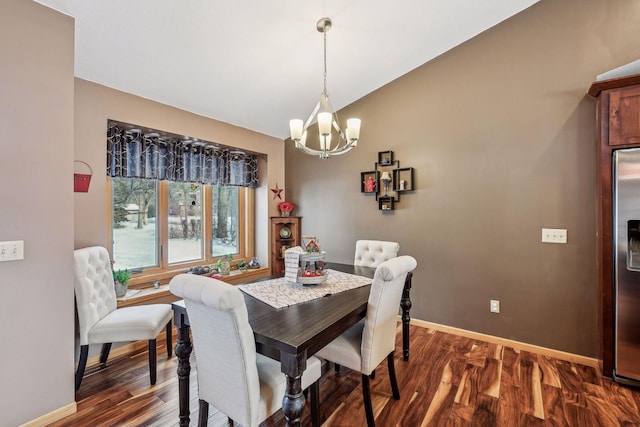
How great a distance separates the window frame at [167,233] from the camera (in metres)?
2.96

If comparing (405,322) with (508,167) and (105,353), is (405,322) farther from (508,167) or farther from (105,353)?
(105,353)

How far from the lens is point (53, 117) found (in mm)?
1756

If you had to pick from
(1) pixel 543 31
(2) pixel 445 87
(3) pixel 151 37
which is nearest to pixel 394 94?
(2) pixel 445 87

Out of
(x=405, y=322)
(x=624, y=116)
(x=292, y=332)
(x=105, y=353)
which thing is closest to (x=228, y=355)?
(x=292, y=332)

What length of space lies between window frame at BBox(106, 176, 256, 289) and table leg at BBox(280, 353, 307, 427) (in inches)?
95.8

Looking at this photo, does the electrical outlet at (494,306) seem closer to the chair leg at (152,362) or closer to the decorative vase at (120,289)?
the chair leg at (152,362)

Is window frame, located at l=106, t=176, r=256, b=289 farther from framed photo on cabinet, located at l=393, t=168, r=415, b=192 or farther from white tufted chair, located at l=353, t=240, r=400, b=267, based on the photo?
framed photo on cabinet, located at l=393, t=168, r=415, b=192

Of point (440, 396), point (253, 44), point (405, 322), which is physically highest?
point (253, 44)

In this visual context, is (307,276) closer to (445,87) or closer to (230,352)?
(230,352)

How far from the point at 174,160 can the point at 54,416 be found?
2.29m

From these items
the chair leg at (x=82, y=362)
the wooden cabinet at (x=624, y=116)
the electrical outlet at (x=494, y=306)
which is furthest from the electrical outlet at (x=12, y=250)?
the wooden cabinet at (x=624, y=116)

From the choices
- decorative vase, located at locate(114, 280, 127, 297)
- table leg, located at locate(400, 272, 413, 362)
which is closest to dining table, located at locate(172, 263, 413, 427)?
table leg, located at locate(400, 272, 413, 362)

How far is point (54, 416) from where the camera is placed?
1.75 m

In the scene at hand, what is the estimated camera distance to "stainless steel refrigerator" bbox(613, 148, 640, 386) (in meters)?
2.08
